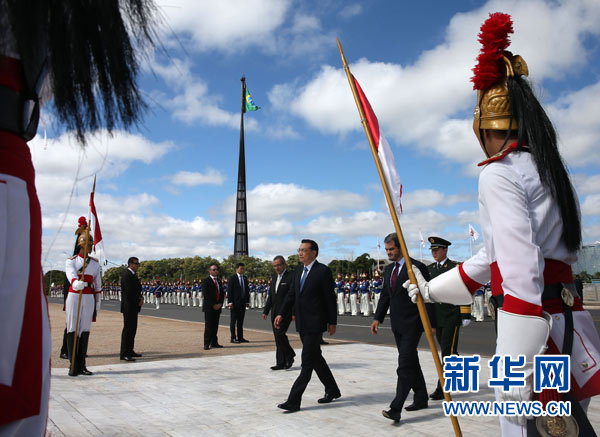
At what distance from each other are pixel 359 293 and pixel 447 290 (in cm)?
2551

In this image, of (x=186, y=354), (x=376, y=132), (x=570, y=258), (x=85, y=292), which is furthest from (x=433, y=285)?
(x=186, y=354)

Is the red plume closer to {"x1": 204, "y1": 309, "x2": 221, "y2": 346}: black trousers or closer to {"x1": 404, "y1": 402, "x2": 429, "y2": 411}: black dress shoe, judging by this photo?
{"x1": 404, "y1": 402, "x2": 429, "y2": 411}: black dress shoe

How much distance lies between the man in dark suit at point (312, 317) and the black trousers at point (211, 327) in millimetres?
5893

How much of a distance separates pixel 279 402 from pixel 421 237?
36273 mm

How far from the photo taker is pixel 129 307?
9977 mm

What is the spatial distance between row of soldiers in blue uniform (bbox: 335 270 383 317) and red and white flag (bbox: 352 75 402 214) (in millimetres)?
21568

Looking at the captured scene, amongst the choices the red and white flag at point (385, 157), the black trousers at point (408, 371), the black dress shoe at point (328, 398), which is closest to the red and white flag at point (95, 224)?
the black dress shoe at point (328, 398)

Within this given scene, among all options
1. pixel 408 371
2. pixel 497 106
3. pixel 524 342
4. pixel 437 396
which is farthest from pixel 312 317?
pixel 524 342

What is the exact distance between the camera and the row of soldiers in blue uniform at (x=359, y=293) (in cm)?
2497

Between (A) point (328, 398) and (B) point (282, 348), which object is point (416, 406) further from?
(B) point (282, 348)

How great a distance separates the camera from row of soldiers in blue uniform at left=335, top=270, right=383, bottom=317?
81.9 ft

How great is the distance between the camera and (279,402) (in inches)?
232

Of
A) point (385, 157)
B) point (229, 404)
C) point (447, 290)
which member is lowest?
point (229, 404)

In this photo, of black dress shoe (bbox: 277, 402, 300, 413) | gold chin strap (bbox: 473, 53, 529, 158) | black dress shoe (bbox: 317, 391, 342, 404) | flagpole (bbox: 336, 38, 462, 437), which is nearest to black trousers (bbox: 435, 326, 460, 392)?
black dress shoe (bbox: 317, 391, 342, 404)
